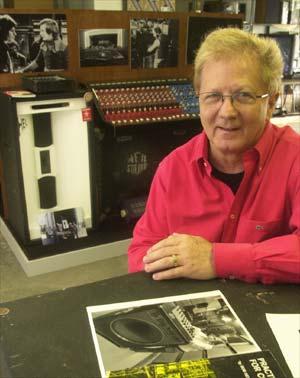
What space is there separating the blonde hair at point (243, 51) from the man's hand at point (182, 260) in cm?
48

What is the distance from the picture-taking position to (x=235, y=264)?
1036 millimetres

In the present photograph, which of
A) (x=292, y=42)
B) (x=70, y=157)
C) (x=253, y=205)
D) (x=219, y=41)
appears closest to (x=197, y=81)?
(x=219, y=41)

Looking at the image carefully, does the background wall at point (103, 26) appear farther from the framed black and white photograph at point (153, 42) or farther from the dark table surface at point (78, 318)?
the dark table surface at point (78, 318)

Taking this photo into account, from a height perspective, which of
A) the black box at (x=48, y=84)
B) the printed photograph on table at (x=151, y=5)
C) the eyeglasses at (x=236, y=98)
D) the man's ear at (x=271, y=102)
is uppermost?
the printed photograph on table at (x=151, y=5)

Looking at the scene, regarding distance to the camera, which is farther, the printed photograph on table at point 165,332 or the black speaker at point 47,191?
the black speaker at point 47,191

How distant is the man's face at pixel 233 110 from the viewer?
115 centimetres

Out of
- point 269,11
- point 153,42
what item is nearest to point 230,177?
point 153,42

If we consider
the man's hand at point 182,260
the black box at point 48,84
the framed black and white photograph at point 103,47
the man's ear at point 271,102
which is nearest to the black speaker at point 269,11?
the framed black and white photograph at point 103,47

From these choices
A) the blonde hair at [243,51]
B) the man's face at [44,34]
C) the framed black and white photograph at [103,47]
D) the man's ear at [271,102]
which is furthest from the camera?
the framed black and white photograph at [103,47]

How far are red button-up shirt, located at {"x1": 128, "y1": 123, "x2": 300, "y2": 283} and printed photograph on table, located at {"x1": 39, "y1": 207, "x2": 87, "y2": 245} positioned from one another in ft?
4.55

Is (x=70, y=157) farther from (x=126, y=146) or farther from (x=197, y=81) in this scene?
(x=197, y=81)

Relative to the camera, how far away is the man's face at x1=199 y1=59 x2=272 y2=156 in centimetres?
115

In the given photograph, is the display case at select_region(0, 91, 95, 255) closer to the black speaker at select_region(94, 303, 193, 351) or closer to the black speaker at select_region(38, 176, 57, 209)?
the black speaker at select_region(38, 176, 57, 209)

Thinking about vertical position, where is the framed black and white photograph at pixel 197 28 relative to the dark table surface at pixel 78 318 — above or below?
above
